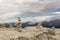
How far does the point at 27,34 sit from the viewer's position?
1240cm

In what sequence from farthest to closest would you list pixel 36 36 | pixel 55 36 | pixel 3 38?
1. pixel 55 36
2. pixel 36 36
3. pixel 3 38

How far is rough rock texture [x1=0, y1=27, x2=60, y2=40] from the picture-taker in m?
11.5

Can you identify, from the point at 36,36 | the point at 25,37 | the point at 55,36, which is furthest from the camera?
the point at 55,36

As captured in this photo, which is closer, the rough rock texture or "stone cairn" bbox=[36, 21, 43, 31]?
the rough rock texture

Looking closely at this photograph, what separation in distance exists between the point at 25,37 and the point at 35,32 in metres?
1.28

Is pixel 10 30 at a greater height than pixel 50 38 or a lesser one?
greater

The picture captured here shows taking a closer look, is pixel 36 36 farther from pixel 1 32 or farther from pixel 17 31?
pixel 1 32

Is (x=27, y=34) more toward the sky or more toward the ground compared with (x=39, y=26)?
more toward the ground

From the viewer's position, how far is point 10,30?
12.6 metres

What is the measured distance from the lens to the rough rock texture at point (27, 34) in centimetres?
1153

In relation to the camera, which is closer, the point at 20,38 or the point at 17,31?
the point at 20,38

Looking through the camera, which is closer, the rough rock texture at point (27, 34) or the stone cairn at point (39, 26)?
the rough rock texture at point (27, 34)

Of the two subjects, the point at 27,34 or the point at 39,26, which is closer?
the point at 27,34

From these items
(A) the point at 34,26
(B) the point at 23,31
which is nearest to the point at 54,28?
(A) the point at 34,26
